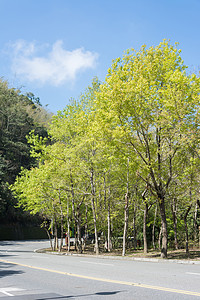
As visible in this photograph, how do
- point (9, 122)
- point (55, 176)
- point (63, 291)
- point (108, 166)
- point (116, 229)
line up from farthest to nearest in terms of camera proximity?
point (9, 122) < point (116, 229) < point (55, 176) < point (108, 166) < point (63, 291)

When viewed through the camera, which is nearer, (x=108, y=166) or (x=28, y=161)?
(x=108, y=166)

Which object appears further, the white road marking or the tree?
the tree

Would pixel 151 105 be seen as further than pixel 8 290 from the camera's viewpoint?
Yes

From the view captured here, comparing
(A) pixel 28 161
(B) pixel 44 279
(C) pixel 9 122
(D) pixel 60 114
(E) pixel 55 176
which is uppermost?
(C) pixel 9 122

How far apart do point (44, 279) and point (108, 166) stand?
13.5m

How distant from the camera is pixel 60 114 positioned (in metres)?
26.0

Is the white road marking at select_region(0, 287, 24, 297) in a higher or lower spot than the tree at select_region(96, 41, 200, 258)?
lower

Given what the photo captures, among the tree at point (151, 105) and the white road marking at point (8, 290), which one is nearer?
the white road marking at point (8, 290)

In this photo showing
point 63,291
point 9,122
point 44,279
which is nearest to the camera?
point 63,291

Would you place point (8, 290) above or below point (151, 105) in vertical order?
below

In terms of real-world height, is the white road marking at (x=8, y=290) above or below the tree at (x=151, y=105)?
below

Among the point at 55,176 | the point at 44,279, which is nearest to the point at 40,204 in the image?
the point at 55,176

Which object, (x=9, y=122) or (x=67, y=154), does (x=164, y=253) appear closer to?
(x=67, y=154)

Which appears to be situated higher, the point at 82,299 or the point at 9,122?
the point at 9,122
